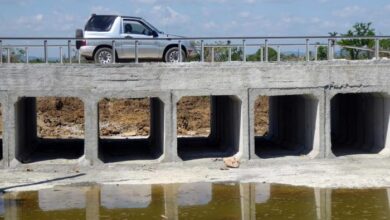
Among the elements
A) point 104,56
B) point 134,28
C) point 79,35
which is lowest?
point 104,56

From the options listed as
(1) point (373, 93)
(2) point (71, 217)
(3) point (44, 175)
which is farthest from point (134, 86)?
(1) point (373, 93)

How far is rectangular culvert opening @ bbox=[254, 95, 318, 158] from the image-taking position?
982 inches

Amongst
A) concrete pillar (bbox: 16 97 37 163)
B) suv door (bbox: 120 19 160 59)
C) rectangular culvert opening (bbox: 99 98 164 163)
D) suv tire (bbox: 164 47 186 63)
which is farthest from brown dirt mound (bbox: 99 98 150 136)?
suv tire (bbox: 164 47 186 63)

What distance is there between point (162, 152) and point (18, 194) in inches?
256

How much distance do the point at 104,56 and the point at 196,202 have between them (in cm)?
791

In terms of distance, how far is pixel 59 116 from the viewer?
38.8 meters

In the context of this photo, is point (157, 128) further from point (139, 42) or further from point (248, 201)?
point (248, 201)

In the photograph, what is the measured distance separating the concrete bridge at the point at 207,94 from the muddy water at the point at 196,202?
3.81 meters

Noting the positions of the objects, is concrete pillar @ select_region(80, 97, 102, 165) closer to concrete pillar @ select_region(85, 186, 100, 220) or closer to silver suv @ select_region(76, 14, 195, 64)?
silver suv @ select_region(76, 14, 195, 64)

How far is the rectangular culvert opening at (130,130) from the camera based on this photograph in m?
24.9

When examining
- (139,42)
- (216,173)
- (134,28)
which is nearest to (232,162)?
→ (216,173)

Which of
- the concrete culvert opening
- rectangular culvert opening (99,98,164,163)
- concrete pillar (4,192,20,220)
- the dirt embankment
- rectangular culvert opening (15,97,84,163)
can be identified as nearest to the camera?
concrete pillar (4,192,20,220)

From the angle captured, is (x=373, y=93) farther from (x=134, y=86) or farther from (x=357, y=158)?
(x=134, y=86)

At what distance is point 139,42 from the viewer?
23547 millimetres
